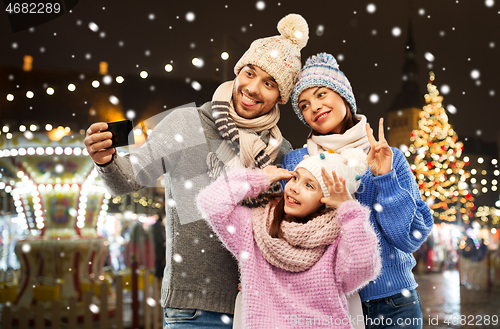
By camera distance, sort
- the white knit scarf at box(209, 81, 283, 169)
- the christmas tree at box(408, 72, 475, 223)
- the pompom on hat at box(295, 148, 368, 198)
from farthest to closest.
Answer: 1. the christmas tree at box(408, 72, 475, 223)
2. the white knit scarf at box(209, 81, 283, 169)
3. the pompom on hat at box(295, 148, 368, 198)

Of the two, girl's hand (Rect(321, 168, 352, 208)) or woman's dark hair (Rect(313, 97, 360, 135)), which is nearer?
girl's hand (Rect(321, 168, 352, 208))

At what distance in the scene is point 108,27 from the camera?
130 inches

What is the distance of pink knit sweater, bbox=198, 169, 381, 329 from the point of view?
115 centimetres

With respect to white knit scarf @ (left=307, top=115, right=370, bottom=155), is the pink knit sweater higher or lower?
lower

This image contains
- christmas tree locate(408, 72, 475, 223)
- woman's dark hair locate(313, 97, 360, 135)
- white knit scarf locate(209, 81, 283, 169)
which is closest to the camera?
white knit scarf locate(209, 81, 283, 169)

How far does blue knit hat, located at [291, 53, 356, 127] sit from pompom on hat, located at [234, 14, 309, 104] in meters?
0.04

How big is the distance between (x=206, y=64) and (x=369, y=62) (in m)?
1.62

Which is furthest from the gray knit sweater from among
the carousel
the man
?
the carousel

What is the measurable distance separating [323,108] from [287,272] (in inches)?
25.5

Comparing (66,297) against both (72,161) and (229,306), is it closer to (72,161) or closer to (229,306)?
(72,161)

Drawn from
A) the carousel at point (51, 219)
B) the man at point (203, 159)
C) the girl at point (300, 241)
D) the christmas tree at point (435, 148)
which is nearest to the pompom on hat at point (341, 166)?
the girl at point (300, 241)

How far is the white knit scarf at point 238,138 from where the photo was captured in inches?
55.1

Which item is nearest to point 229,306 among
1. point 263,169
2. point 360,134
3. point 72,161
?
point 263,169

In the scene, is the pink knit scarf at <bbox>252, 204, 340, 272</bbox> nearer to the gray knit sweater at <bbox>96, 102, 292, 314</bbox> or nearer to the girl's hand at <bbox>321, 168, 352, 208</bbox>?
the girl's hand at <bbox>321, 168, 352, 208</bbox>
